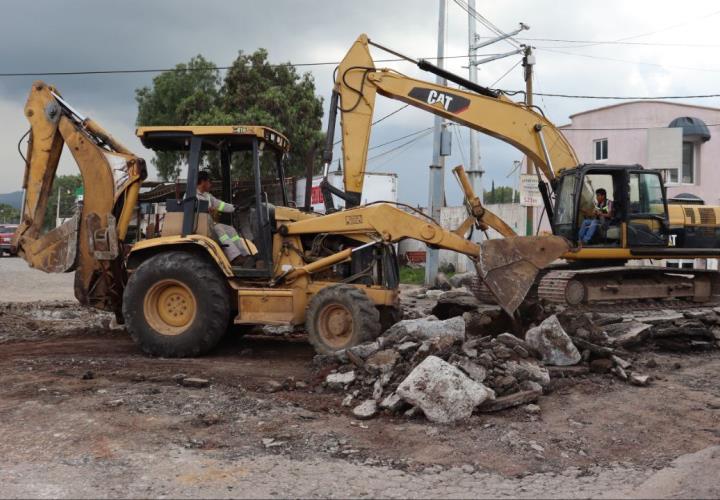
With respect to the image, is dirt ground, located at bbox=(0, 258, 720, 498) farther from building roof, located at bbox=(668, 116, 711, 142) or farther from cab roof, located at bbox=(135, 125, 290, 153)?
building roof, located at bbox=(668, 116, 711, 142)

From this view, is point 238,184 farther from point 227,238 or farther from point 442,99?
point 442,99

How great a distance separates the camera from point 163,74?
29.4 metres

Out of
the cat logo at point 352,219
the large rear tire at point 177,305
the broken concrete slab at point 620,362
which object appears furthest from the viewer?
the cat logo at point 352,219

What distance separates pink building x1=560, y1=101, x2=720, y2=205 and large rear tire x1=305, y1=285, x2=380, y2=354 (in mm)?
20230

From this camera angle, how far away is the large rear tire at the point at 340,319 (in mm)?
7953

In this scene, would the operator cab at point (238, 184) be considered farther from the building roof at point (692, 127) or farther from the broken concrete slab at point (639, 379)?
the building roof at point (692, 127)

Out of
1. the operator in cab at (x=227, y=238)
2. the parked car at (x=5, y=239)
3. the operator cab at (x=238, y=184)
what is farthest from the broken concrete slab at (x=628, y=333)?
the parked car at (x=5, y=239)

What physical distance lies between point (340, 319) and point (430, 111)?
4.42 metres

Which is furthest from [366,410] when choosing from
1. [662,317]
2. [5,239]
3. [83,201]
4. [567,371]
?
[5,239]

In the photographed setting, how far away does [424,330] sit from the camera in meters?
7.69

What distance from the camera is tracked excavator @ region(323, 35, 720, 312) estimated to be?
1044cm

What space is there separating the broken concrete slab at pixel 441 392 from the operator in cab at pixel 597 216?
668 cm

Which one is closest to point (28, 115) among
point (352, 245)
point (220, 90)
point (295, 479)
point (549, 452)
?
point (352, 245)

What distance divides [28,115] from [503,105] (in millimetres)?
6942
